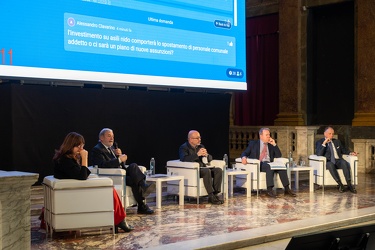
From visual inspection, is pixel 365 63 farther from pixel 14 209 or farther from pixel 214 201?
pixel 14 209

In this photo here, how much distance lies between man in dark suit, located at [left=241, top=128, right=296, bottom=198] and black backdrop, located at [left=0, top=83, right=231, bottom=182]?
1515 millimetres

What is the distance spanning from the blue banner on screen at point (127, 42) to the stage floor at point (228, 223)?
188 cm

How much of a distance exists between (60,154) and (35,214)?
1487 millimetres

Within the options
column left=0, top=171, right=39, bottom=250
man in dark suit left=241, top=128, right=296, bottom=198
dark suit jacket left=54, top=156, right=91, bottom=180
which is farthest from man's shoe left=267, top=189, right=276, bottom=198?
column left=0, top=171, right=39, bottom=250

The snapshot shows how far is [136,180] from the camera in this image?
659 centimetres

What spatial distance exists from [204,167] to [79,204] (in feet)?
8.21

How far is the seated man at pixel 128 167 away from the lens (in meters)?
6.61

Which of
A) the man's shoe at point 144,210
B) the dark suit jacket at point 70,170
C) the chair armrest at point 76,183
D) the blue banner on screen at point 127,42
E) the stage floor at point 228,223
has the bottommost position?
the stage floor at point 228,223

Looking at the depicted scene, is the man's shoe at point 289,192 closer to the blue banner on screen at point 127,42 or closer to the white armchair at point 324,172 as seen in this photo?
the white armchair at point 324,172

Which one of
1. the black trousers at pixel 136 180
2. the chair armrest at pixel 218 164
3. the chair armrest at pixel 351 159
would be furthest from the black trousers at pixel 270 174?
the black trousers at pixel 136 180

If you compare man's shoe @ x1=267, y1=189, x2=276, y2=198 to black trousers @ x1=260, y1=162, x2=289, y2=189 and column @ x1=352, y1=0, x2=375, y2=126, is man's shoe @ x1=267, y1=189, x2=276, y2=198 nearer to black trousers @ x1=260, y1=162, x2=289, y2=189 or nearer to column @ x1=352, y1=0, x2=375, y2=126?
black trousers @ x1=260, y1=162, x2=289, y2=189

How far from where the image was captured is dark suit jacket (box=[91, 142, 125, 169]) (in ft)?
22.0

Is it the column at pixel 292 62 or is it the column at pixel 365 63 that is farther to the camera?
the column at pixel 292 62

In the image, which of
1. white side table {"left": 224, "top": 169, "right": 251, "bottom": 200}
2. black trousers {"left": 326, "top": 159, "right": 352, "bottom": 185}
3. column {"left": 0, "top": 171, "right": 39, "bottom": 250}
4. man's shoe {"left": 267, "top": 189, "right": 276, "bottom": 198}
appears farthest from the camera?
black trousers {"left": 326, "top": 159, "right": 352, "bottom": 185}
